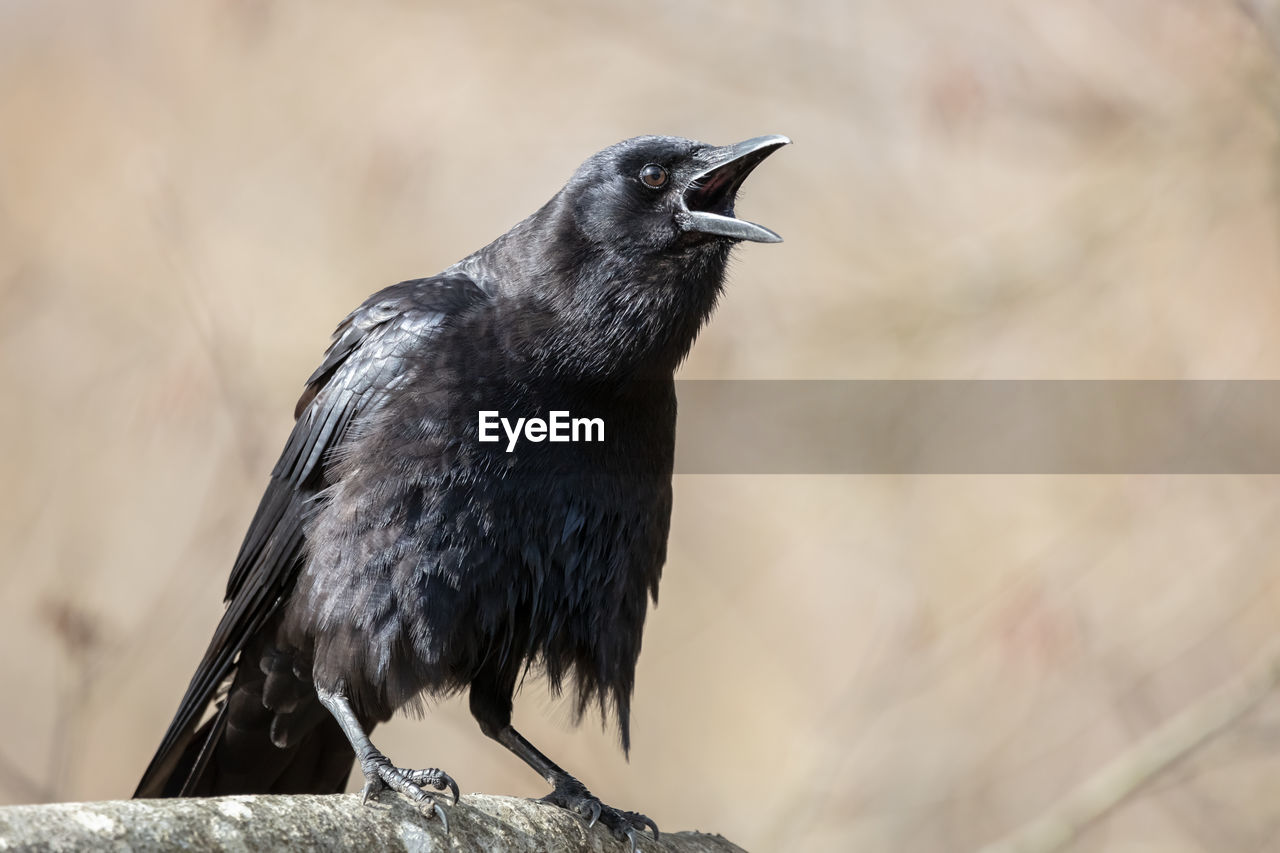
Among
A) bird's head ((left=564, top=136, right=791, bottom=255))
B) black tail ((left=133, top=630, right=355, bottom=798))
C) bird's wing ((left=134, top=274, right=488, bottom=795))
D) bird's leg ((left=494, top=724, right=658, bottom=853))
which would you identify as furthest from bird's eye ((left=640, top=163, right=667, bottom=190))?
black tail ((left=133, top=630, right=355, bottom=798))

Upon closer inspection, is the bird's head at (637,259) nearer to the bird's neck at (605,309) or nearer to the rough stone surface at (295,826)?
the bird's neck at (605,309)

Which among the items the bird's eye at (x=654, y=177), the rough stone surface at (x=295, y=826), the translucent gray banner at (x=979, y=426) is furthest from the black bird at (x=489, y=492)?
the translucent gray banner at (x=979, y=426)

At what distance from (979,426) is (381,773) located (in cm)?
451

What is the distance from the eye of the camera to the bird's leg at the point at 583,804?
3.57 metres

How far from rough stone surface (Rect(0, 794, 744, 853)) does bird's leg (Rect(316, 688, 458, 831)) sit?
72 mm

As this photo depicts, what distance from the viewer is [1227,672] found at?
6.75m

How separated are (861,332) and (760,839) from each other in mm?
2624

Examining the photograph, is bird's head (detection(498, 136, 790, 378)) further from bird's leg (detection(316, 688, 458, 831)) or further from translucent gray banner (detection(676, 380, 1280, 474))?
translucent gray banner (detection(676, 380, 1280, 474))

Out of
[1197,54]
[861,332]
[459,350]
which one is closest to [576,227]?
[459,350]

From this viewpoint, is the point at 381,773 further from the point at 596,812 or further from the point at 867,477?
the point at 867,477

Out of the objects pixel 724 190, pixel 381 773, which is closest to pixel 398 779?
pixel 381 773

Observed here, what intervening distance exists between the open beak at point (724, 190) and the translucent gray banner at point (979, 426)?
114 inches

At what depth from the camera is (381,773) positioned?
3285mm

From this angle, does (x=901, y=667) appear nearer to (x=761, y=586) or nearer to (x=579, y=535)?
(x=761, y=586)
